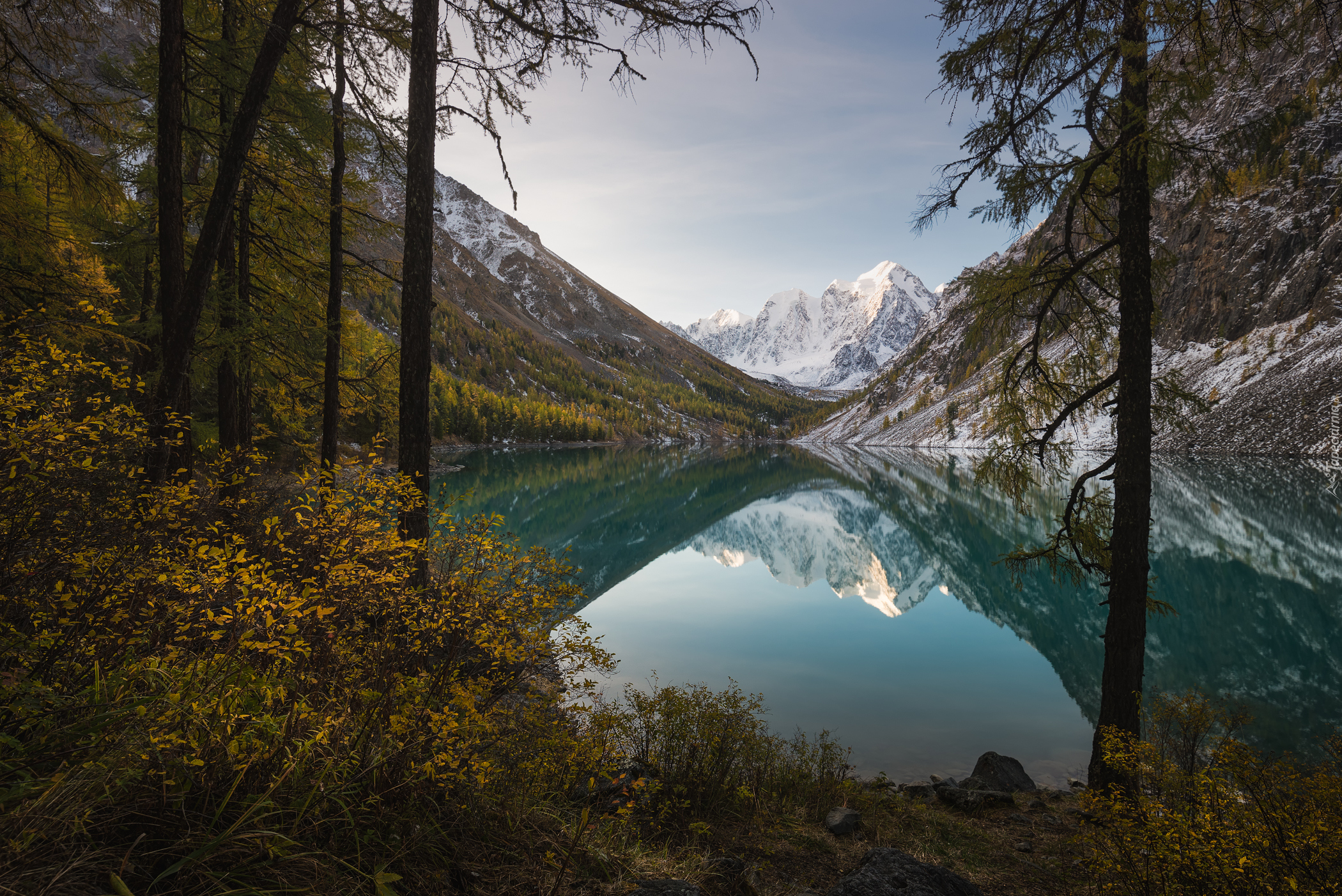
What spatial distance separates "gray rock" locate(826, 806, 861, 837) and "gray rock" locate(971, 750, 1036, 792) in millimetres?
3706

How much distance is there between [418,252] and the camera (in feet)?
23.9

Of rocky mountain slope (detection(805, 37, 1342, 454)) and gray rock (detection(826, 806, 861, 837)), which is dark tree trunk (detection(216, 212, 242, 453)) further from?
rocky mountain slope (detection(805, 37, 1342, 454))

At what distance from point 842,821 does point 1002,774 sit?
15.4 ft

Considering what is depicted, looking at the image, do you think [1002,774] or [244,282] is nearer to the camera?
[1002,774]

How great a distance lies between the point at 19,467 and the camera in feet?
12.8

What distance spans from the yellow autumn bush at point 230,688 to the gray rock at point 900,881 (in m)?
2.30

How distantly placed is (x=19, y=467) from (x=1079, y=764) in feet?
50.5

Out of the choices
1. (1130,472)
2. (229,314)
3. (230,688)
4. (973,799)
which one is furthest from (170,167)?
(973,799)

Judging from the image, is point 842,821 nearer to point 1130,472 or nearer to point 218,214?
point 1130,472

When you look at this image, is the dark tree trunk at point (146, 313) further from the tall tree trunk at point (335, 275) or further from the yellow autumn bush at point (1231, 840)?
the yellow autumn bush at point (1231, 840)

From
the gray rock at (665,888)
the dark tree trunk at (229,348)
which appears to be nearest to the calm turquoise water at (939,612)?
the gray rock at (665,888)

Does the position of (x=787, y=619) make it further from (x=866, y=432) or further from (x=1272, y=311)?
(x=866, y=432)

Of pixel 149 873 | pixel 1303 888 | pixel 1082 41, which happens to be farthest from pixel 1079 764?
pixel 149 873

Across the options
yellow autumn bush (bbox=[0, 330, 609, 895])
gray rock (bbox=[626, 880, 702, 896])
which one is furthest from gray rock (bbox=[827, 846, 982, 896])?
yellow autumn bush (bbox=[0, 330, 609, 895])
